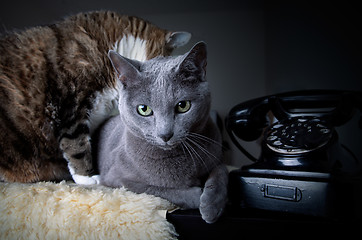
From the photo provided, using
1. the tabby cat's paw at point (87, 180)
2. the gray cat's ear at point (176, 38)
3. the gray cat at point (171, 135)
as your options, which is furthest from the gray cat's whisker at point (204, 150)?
the gray cat's ear at point (176, 38)

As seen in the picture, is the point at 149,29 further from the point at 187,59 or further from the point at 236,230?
the point at 236,230

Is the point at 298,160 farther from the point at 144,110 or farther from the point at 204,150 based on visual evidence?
the point at 144,110

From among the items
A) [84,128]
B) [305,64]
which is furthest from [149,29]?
[305,64]

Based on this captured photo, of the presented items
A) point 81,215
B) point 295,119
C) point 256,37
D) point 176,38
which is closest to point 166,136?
point 81,215

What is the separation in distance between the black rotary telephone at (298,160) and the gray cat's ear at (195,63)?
26cm

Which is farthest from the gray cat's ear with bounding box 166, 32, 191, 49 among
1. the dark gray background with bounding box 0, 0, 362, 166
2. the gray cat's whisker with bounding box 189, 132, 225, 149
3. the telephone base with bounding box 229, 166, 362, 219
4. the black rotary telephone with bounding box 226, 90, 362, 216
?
the telephone base with bounding box 229, 166, 362, 219

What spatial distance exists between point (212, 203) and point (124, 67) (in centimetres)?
40

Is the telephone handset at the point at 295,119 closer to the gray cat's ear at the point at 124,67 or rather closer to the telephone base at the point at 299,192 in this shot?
the telephone base at the point at 299,192

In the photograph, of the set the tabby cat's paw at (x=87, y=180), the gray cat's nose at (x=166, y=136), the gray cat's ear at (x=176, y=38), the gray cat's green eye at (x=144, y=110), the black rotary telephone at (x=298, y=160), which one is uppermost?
the gray cat's ear at (x=176, y=38)

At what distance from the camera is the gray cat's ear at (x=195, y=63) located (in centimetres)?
65

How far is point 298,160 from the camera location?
2.11 ft

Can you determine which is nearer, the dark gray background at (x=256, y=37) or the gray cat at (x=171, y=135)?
the gray cat at (x=171, y=135)

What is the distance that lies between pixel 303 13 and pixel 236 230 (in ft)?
3.69

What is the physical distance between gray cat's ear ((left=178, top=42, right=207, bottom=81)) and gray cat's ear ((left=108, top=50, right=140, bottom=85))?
12cm
